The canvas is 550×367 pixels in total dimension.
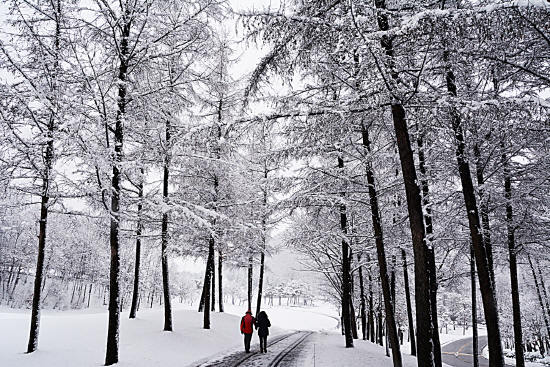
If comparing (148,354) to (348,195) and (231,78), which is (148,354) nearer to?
(348,195)

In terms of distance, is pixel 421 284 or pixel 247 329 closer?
pixel 421 284

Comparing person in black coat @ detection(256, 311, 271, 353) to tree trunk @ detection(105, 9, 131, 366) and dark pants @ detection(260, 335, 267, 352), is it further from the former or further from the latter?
tree trunk @ detection(105, 9, 131, 366)

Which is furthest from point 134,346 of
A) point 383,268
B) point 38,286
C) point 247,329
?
point 383,268

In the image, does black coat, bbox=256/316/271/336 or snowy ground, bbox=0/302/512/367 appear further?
black coat, bbox=256/316/271/336

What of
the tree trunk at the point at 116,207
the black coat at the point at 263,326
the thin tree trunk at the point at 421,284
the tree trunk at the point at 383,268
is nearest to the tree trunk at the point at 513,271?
the tree trunk at the point at 383,268

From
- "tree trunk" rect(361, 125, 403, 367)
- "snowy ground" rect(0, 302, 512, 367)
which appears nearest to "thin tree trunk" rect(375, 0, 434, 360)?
"tree trunk" rect(361, 125, 403, 367)

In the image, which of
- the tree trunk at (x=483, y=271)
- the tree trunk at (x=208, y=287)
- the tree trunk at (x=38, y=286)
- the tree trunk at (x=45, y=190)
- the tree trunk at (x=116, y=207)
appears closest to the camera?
the tree trunk at (x=483, y=271)

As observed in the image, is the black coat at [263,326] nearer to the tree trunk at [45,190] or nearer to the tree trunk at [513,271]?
the tree trunk at [45,190]

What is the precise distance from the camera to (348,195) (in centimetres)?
1182

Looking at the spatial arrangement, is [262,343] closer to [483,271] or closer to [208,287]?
[208,287]

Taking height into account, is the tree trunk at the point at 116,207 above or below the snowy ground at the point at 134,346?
above

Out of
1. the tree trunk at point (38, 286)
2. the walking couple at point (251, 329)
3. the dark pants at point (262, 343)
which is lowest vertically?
the dark pants at point (262, 343)

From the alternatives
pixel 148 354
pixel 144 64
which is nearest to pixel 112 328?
pixel 148 354

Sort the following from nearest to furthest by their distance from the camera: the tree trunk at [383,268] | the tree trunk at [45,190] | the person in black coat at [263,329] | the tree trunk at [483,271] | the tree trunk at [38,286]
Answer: the tree trunk at [483,271], the tree trunk at [383,268], the tree trunk at [45,190], the tree trunk at [38,286], the person in black coat at [263,329]
